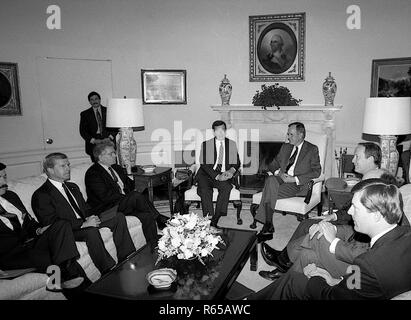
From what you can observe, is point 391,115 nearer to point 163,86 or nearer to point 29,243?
point 29,243

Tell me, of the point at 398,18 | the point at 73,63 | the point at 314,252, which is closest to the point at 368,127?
the point at 314,252

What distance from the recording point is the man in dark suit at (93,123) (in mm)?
6662

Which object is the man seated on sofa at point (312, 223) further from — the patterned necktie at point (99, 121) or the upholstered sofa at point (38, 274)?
the patterned necktie at point (99, 121)

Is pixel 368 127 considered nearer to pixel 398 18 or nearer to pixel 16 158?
pixel 398 18

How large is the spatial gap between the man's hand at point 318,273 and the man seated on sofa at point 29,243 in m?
1.88

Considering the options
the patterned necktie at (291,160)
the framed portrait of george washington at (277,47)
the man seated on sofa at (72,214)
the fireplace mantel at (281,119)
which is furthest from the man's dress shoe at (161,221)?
the framed portrait of george washington at (277,47)

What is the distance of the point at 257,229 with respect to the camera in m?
5.19

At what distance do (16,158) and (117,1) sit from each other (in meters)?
3.48

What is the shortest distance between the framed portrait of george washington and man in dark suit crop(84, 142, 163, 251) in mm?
3751

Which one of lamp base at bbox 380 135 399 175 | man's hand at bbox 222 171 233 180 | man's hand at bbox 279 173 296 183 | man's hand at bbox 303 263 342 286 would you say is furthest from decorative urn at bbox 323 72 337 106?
man's hand at bbox 303 263 342 286

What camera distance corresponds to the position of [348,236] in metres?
3.21

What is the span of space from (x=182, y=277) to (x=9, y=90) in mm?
5014

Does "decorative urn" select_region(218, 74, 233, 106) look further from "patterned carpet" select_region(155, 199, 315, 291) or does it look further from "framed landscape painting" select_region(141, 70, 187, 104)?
"patterned carpet" select_region(155, 199, 315, 291)

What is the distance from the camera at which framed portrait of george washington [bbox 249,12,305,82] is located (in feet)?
22.1
